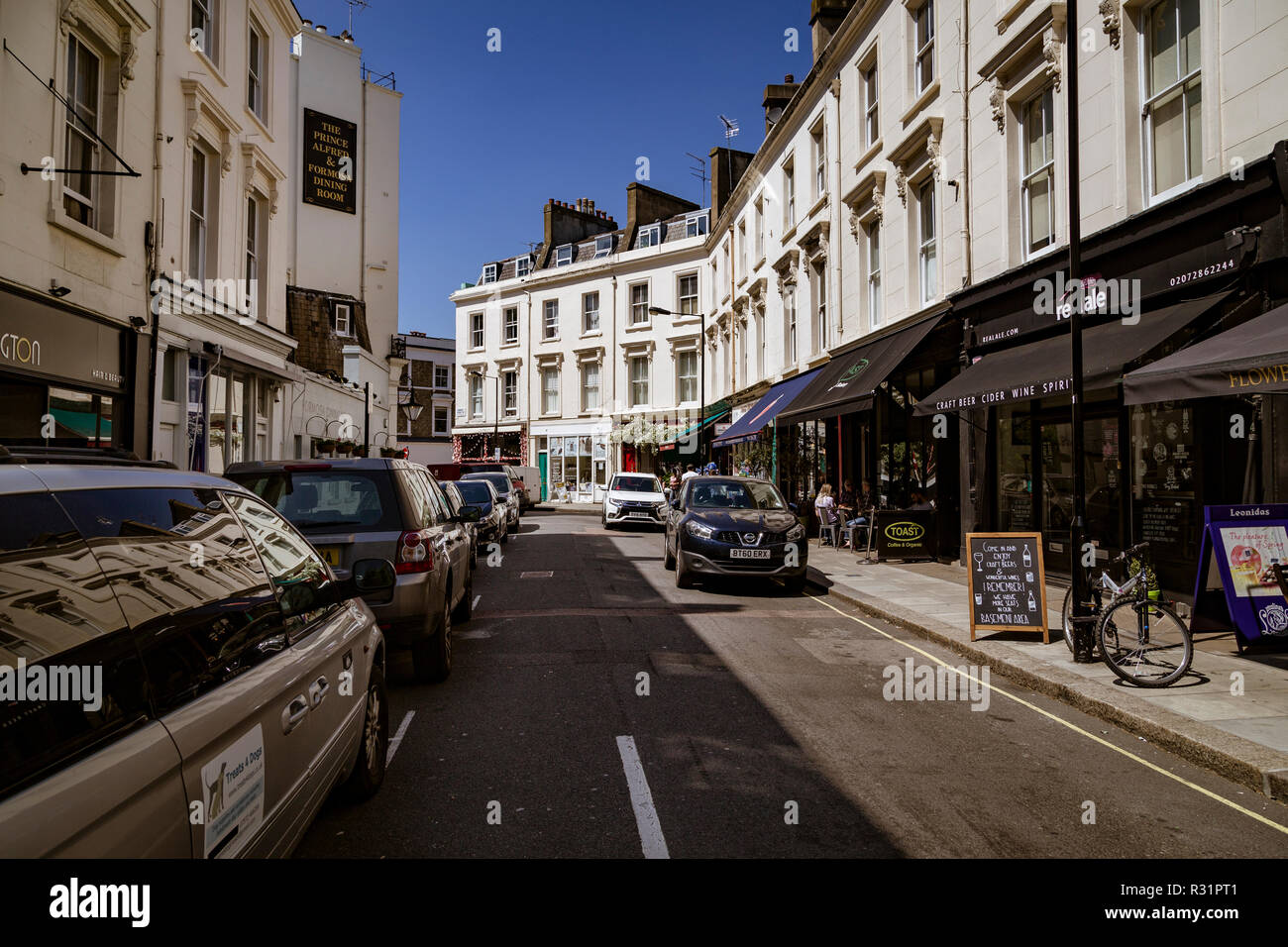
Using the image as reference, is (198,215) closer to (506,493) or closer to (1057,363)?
(506,493)

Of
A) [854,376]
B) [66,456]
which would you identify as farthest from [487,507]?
[66,456]

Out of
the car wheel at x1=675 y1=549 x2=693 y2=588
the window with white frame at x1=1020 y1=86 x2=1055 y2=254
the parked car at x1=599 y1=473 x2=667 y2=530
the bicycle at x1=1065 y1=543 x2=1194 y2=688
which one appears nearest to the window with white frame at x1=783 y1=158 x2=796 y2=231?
the parked car at x1=599 y1=473 x2=667 y2=530

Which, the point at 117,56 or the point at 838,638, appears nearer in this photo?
the point at 838,638

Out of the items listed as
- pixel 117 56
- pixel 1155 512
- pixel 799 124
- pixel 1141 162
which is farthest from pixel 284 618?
pixel 799 124

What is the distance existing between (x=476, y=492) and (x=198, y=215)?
8173mm

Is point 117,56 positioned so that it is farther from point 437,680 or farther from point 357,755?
point 357,755

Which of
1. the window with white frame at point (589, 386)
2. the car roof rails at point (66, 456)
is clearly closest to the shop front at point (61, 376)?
the car roof rails at point (66, 456)

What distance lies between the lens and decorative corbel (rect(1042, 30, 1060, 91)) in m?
11.4

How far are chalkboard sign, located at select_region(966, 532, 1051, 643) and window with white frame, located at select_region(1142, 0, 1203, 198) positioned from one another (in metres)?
4.80

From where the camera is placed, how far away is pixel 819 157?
73.4 ft

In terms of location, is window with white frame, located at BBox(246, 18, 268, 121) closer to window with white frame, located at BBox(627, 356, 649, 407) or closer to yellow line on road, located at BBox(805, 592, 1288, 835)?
yellow line on road, located at BBox(805, 592, 1288, 835)

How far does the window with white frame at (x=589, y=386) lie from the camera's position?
140ft
